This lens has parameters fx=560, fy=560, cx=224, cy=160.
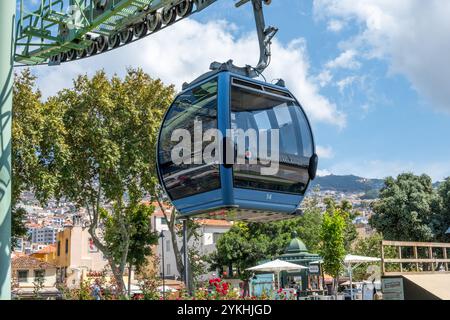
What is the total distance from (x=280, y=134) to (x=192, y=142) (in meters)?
1.05

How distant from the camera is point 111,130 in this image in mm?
26141

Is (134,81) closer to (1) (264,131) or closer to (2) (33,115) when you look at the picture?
(2) (33,115)

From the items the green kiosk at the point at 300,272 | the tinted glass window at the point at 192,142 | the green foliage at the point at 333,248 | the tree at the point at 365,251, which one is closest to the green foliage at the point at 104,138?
the green kiosk at the point at 300,272

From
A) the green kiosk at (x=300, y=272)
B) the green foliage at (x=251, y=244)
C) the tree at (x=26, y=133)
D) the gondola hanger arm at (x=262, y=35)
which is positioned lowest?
the green kiosk at (x=300, y=272)

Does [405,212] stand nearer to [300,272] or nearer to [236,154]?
[300,272]

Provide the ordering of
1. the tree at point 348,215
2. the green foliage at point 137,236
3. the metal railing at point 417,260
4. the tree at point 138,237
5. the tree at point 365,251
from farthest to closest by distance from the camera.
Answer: the tree at point 348,215 < the tree at point 365,251 < the tree at point 138,237 < the green foliage at point 137,236 < the metal railing at point 417,260

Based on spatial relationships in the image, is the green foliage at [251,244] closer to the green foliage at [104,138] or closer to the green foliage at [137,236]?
the green foliage at [137,236]

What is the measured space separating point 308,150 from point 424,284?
429 centimetres

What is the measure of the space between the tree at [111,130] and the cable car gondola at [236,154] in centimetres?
1932

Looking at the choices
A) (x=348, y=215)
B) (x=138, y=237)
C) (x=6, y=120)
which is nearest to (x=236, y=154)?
(x=6, y=120)

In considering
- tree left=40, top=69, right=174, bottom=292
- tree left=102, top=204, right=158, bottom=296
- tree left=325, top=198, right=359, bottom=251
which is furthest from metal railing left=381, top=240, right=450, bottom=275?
tree left=325, top=198, right=359, bottom=251

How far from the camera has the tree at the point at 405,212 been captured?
32125 mm
